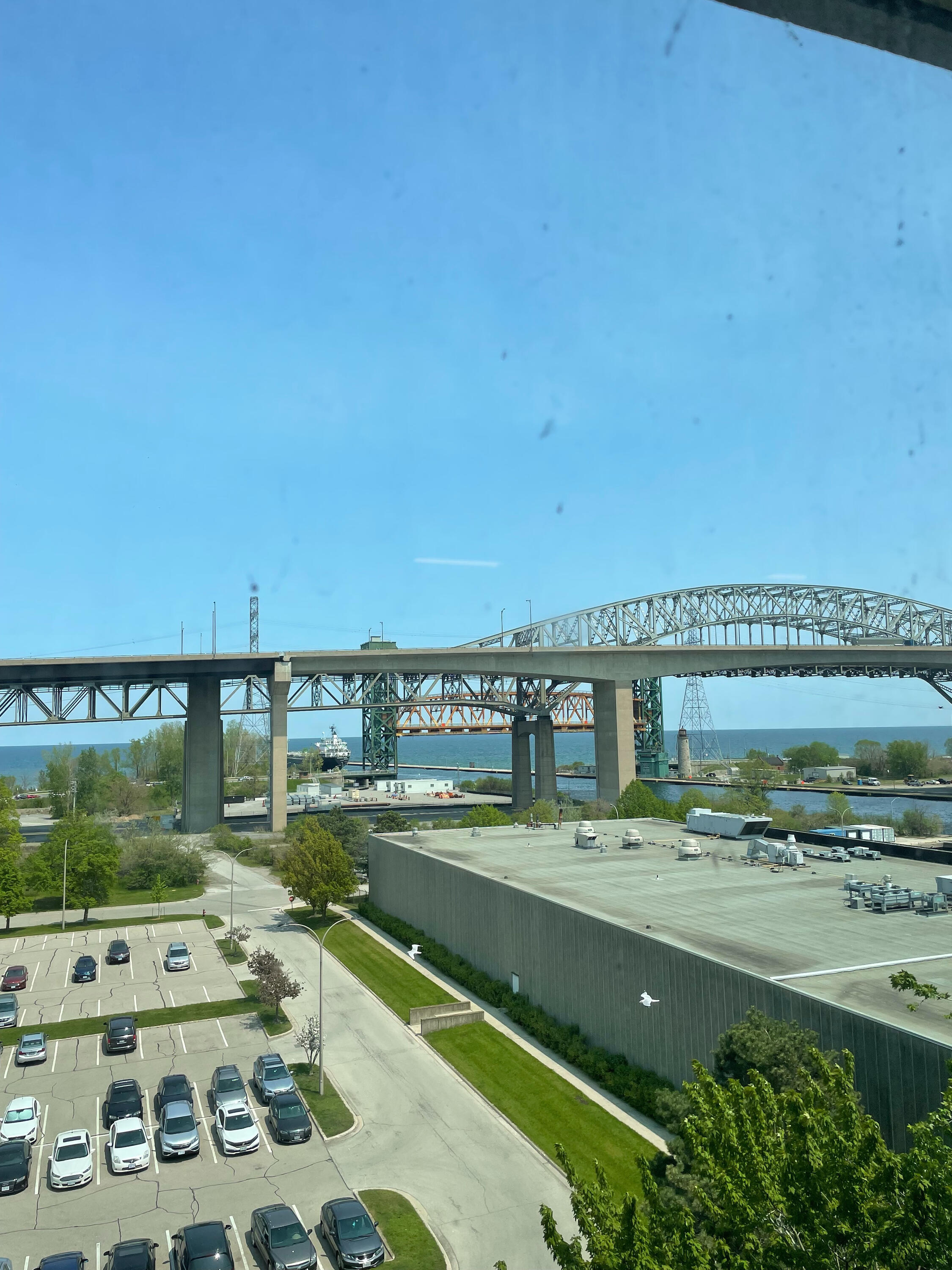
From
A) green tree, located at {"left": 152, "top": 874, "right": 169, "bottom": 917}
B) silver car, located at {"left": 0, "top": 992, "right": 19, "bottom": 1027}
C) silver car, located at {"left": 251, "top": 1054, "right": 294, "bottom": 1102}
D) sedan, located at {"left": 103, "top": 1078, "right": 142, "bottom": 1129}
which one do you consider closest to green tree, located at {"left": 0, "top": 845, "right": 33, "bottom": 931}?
green tree, located at {"left": 152, "top": 874, "right": 169, "bottom": 917}

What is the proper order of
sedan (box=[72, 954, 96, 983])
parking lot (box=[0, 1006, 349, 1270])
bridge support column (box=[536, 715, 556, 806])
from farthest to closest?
bridge support column (box=[536, 715, 556, 806]), sedan (box=[72, 954, 96, 983]), parking lot (box=[0, 1006, 349, 1270])

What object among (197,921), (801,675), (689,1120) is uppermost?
(801,675)

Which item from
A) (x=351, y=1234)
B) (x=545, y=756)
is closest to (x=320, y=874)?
(x=351, y=1234)

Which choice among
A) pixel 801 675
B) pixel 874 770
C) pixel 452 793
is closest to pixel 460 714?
pixel 452 793

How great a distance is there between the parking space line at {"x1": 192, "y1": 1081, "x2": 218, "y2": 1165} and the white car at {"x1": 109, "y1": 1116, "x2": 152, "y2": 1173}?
4.09 ft

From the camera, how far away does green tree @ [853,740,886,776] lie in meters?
136

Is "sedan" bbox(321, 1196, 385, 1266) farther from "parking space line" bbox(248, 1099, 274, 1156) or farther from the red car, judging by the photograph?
the red car

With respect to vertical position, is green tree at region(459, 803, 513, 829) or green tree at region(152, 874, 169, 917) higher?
green tree at region(459, 803, 513, 829)

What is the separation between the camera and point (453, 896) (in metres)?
33.9

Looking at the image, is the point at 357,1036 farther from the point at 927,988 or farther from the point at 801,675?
the point at 801,675

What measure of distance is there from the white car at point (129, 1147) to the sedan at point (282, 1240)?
13.5 ft

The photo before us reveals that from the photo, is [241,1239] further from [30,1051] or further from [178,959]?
[178,959]

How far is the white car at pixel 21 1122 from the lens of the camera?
1995 centimetres

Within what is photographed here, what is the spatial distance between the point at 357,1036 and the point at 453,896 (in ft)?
26.4
